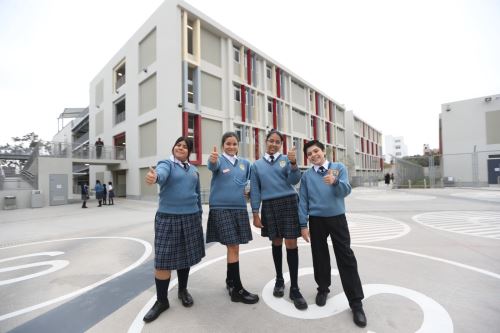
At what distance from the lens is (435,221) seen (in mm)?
6863

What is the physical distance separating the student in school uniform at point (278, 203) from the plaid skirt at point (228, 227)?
0.15m

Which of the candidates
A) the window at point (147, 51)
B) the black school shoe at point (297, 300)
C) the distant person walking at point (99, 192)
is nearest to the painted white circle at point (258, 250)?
the black school shoe at point (297, 300)

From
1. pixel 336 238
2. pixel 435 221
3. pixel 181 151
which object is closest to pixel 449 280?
pixel 336 238

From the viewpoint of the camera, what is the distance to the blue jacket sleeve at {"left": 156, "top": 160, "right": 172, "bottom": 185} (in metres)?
2.39

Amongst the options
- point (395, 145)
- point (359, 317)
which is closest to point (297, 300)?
point (359, 317)

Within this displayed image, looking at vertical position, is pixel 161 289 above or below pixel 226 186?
below

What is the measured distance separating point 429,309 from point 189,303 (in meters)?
2.44

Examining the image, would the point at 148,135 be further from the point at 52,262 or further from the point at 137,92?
the point at 52,262

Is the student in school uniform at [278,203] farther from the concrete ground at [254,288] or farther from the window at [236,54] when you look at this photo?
the window at [236,54]

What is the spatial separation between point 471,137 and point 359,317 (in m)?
28.6

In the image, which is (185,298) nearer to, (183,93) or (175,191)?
(175,191)

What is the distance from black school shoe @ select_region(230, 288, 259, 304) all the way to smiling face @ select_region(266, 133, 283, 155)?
5.30 ft

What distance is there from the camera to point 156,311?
2.43 metres

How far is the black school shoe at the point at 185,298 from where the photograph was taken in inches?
104
